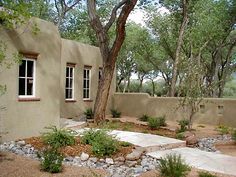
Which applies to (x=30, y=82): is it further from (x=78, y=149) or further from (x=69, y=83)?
(x=69, y=83)

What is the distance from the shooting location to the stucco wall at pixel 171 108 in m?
16.2

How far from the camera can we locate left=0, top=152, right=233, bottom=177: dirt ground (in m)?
7.42

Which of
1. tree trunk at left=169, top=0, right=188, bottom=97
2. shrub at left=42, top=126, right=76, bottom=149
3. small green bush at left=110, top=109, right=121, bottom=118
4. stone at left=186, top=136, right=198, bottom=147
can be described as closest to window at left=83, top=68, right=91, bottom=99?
small green bush at left=110, top=109, right=121, bottom=118

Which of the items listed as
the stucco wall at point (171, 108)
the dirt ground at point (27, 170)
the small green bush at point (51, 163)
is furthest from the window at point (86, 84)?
the small green bush at point (51, 163)

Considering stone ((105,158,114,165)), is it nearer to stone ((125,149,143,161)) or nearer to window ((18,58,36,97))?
stone ((125,149,143,161))

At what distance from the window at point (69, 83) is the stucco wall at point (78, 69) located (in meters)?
0.18

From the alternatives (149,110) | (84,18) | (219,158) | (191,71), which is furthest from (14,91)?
(84,18)

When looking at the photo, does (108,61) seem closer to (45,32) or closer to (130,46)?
(45,32)

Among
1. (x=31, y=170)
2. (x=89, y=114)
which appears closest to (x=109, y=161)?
(x=31, y=170)

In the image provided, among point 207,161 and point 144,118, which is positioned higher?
point 144,118

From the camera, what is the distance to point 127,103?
66.8 feet

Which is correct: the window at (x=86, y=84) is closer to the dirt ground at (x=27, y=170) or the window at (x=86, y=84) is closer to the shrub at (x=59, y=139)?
the shrub at (x=59, y=139)

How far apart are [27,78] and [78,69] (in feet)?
23.6

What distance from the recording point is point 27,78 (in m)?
10.9
